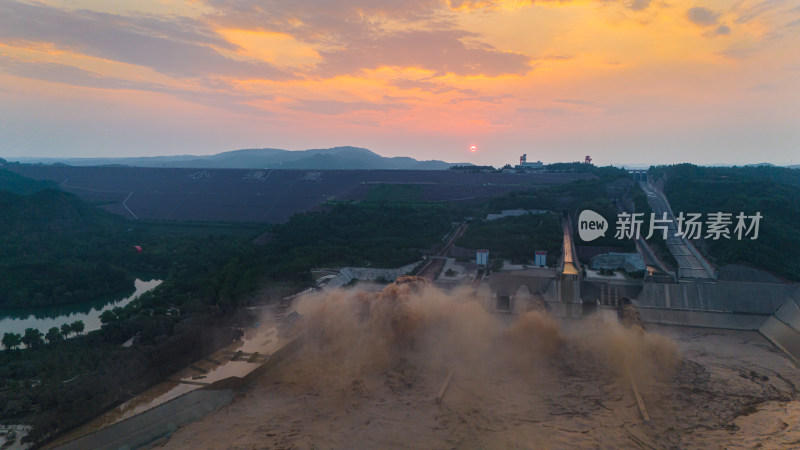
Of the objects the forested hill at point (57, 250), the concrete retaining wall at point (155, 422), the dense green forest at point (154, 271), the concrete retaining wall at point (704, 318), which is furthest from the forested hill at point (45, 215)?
the concrete retaining wall at point (704, 318)

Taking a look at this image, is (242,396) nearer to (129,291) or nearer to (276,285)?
(276,285)

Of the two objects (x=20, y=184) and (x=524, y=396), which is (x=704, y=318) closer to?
(x=524, y=396)

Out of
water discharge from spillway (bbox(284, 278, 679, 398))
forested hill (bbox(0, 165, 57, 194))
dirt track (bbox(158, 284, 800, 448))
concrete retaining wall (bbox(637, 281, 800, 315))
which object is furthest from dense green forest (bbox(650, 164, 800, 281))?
forested hill (bbox(0, 165, 57, 194))

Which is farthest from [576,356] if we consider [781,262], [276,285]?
[781,262]

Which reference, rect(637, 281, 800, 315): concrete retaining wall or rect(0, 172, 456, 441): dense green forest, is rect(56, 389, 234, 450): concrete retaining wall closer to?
rect(0, 172, 456, 441): dense green forest

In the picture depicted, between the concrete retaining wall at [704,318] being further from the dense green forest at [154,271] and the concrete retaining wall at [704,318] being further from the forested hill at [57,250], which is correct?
the forested hill at [57,250]
